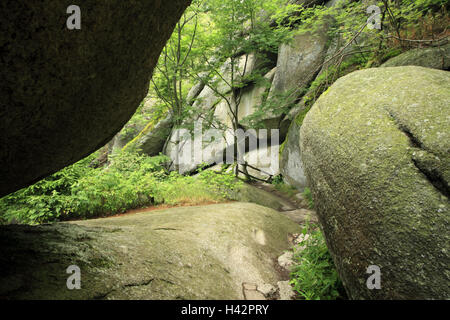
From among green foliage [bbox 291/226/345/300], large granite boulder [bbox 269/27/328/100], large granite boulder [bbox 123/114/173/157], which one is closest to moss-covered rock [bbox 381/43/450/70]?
green foliage [bbox 291/226/345/300]

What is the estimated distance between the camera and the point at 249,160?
12.6 m

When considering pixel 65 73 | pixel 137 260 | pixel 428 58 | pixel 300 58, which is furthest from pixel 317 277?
pixel 300 58

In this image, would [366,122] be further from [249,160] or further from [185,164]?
[185,164]

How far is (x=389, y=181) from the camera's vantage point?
193cm

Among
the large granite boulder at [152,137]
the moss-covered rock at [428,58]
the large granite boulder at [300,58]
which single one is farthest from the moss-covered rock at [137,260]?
the large granite boulder at [152,137]

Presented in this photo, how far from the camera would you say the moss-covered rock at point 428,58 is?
3.92m

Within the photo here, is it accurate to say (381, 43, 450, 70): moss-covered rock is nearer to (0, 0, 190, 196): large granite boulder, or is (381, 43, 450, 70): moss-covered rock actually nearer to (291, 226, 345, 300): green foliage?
(291, 226, 345, 300): green foliage

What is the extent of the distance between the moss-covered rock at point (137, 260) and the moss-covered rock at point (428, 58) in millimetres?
4660

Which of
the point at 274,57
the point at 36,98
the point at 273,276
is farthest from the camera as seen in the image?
the point at 274,57

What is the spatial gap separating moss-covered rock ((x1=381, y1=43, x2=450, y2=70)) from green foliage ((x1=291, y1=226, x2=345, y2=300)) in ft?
13.3

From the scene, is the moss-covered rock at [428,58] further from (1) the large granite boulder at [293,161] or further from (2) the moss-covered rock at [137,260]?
(2) the moss-covered rock at [137,260]

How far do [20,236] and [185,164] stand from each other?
12.1 metres

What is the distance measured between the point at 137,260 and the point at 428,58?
241 inches
